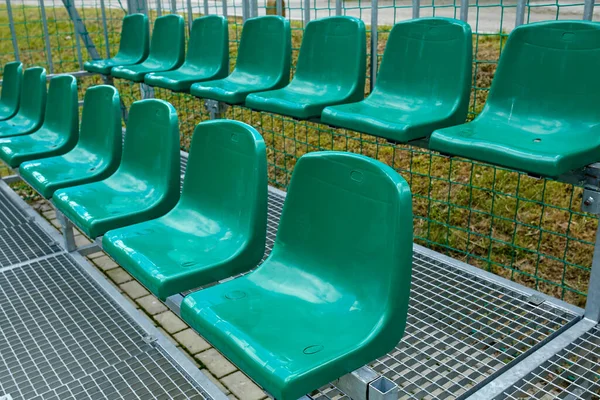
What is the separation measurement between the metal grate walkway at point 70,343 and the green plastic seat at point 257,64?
1153 millimetres

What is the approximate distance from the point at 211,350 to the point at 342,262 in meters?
1.08

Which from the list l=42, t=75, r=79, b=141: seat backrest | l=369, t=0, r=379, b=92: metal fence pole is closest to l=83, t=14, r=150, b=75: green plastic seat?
l=42, t=75, r=79, b=141: seat backrest

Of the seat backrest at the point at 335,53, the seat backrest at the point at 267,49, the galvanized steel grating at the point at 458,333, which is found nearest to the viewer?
the galvanized steel grating at the point at 458,333

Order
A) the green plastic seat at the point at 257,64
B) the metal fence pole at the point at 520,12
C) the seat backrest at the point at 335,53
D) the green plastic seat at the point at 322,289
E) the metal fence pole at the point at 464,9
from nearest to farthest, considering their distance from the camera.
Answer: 1. the green plastic seat at the point at 322,289
2. the metal fence pole at the point at 520,12
3. the metal fence pole at the point at 464,9
4. the seat backrest at the point at 335,53
5. the green plastic seat at the point at 257,64

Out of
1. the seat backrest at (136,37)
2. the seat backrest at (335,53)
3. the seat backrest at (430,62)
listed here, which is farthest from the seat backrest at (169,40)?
the seat backrest at (430,62)

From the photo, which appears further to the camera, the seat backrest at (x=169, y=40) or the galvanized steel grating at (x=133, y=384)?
the seat backrest at (x=169, y=40)

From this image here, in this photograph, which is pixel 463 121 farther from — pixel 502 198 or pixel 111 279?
pixel 111 279

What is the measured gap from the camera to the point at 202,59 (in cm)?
407

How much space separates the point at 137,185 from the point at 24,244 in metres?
1.10

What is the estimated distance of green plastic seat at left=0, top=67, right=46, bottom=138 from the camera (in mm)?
3970

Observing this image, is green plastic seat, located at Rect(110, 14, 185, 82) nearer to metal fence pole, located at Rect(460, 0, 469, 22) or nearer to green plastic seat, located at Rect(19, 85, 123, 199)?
green plastic seat, located at Rect(19, 85, 123, 199)

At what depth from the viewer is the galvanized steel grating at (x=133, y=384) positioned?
6.84 feet

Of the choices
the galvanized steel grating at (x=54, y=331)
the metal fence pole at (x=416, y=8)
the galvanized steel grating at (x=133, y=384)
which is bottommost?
the galvanized steel grating at (x=54, y=331)

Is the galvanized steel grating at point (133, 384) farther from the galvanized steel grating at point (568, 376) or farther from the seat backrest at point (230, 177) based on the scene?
the galvanized steel grating at point (568, 376)
